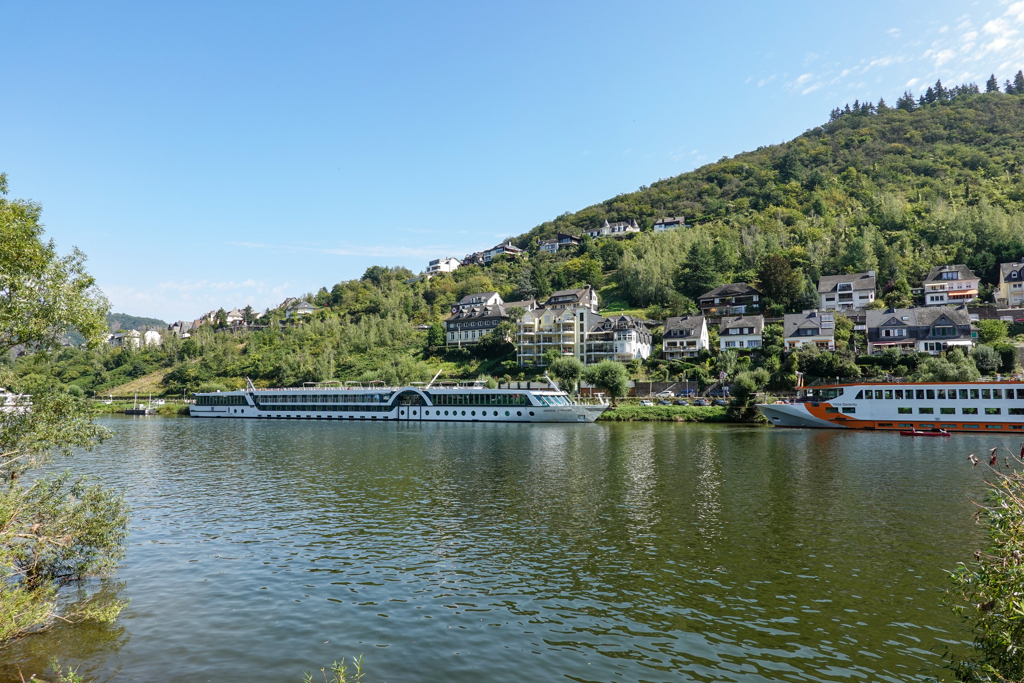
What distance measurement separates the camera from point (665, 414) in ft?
244

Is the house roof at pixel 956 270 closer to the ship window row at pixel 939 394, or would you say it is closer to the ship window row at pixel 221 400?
the ship window row at pixel 939 394

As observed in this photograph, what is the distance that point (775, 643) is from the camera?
42.8ft

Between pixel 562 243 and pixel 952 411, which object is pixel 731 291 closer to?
pixel 952 411

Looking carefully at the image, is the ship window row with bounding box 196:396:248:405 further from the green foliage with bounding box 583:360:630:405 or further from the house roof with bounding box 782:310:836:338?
the house roof with bounding box 782:310:836:338

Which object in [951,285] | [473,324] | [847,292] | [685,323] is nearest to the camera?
[685,323]

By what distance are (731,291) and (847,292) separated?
66.3 feet

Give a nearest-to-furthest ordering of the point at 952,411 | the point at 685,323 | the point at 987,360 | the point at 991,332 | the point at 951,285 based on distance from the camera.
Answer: the point at 952,411, the point at 987,360, the point at 991,332, the point at 685,323, the point at 951,285

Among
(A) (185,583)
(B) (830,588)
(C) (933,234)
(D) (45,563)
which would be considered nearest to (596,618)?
(B) (830,588)

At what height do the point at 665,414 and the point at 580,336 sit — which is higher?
the point at 580,336

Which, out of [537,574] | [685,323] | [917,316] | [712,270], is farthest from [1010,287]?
[537,574]

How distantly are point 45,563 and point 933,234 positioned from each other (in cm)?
15643

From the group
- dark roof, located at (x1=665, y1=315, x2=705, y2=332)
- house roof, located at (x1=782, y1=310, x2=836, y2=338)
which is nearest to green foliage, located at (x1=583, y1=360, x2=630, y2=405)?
dark roof, located at (x1=665, y1=315, x2=705, y2=332)

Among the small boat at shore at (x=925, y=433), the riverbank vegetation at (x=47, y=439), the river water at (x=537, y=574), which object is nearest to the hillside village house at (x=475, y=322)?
the small boat at shore at (x=925, y=433)

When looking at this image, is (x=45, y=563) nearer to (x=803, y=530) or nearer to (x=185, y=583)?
(x=185, y=583)
